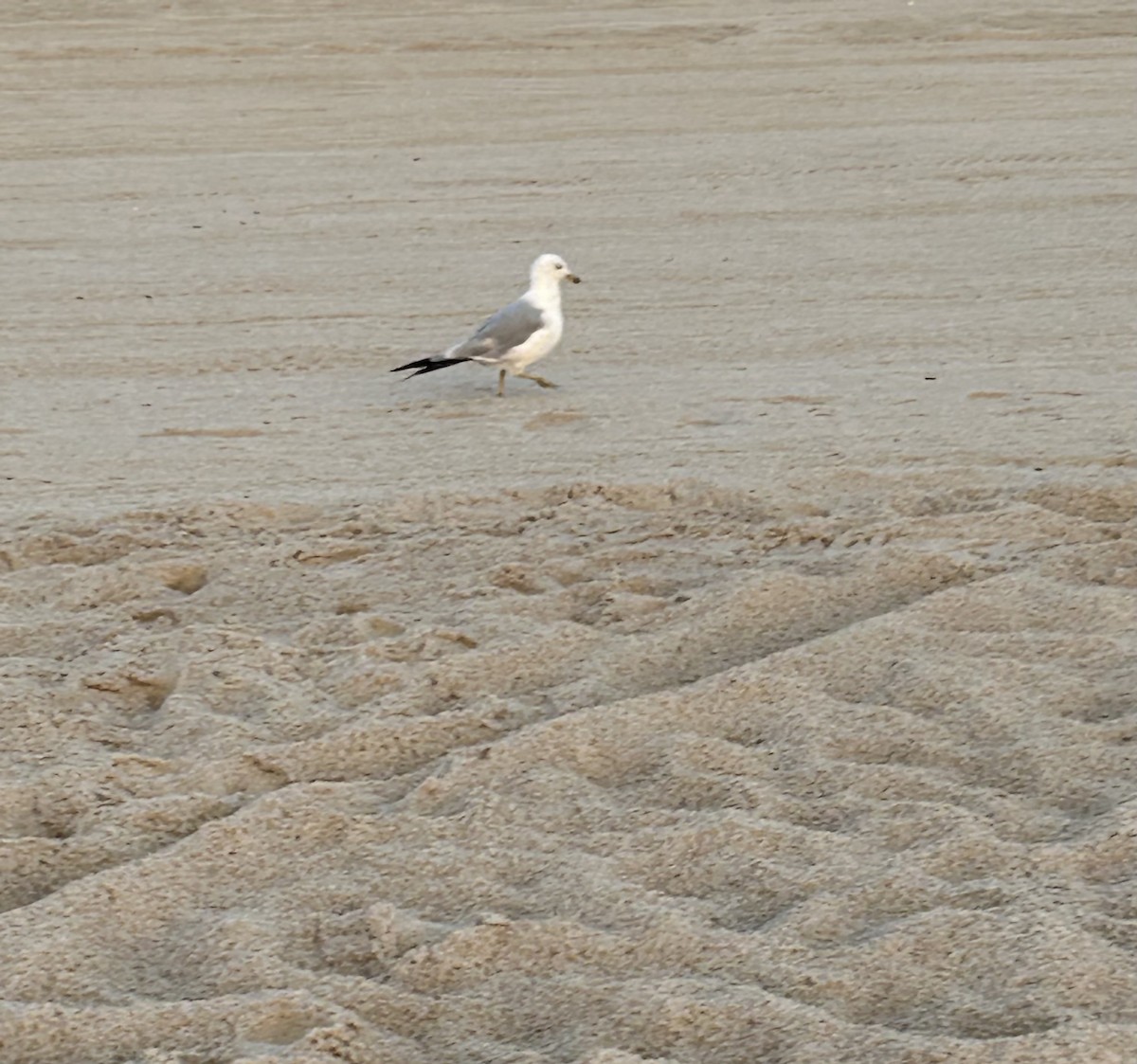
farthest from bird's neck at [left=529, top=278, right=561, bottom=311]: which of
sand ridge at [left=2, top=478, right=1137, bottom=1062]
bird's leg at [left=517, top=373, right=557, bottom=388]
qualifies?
sand ridge at [left=2, top=478, right=1137, bottom=1062]

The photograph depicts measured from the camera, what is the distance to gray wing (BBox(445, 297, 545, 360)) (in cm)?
579

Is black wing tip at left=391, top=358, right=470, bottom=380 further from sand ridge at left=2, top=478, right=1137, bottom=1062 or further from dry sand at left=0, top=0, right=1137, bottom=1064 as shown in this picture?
sand ridge at left=2, top=478, right=1137, bottom=1062

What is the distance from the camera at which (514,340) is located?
5816mm

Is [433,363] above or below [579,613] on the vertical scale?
above

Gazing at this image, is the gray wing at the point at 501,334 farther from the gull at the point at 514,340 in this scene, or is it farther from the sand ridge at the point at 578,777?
the sand ridge at the point at 578,777

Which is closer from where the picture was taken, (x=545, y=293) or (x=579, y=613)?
(x=579, y=613)

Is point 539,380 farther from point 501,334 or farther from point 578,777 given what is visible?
point 578,777

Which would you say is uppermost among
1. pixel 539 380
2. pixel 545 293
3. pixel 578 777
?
pixel 545 293

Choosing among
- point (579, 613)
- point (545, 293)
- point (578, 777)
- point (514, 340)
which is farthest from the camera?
point (545, 293)

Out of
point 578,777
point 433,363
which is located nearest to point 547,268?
point 433,363

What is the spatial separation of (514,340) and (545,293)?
28 cm

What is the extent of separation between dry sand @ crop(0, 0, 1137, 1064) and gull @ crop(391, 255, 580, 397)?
0.14 metres

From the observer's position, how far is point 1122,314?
668 centimetres

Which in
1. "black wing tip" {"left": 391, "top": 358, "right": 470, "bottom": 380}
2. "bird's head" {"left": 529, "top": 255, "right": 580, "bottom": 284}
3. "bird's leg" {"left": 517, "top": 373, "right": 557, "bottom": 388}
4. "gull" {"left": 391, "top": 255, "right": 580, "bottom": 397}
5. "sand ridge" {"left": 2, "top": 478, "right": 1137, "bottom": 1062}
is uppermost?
"bird's head" {"left": 529, "top": 255, "right": 580, "bottom": 284}
